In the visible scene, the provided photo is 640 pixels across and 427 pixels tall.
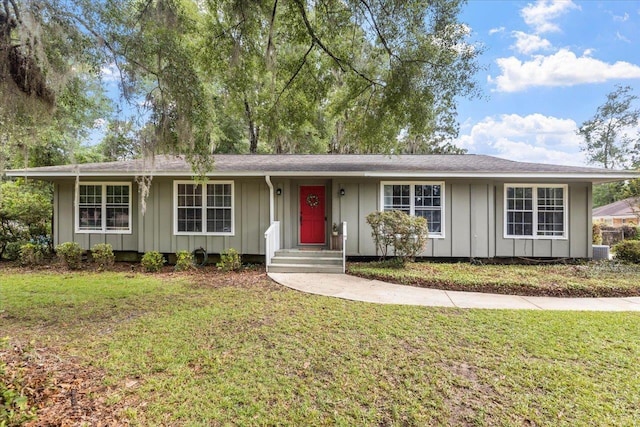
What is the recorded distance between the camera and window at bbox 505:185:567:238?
829 cm

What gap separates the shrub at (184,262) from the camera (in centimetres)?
769

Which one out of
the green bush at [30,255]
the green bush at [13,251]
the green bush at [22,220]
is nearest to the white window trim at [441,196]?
the green bush at [30,255]

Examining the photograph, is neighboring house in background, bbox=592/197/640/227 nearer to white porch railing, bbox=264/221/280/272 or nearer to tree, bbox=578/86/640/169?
tree, bbox=578/86/640/169

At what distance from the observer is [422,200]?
Result: 828 centimetres

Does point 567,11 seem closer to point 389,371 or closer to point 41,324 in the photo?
point 389,371

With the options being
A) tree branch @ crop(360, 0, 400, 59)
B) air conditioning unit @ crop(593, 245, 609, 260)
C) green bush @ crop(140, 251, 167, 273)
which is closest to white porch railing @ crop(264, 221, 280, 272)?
green bush @ crop(140, 251, 167, 273)

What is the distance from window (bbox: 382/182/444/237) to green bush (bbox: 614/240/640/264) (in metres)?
5.39

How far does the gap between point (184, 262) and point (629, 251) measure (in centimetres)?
1239

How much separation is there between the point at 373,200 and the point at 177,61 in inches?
221

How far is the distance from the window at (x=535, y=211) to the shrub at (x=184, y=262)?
8.83 metres

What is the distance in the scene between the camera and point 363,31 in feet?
20.9

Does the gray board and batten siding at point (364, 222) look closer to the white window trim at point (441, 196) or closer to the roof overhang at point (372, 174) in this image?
the white window trim at point (441, 196)

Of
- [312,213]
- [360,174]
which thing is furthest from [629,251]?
[312,213]

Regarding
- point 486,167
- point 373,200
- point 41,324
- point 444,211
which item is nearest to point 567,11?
point 486,167
